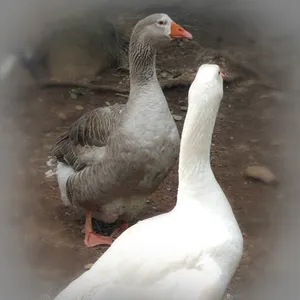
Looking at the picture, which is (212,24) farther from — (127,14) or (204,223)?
(204,223)

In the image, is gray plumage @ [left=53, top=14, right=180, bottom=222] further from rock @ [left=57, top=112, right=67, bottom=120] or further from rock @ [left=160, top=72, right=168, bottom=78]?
rock @ [left=160, top=72, right=168, bottom=78]

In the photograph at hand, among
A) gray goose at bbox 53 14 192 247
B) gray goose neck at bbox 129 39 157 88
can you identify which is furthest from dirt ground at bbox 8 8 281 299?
gray goose neck at bbox 129 39 157 88

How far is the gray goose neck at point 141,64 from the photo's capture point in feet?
16.3

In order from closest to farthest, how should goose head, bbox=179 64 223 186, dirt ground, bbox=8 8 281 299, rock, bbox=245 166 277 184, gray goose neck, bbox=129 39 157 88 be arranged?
goose head, bbox=179 64 223 186
gray goose neck, bbox=129 39 157 88
dirt ground, bbox=8 8 281 299
rock, bbox=245 166 277 184

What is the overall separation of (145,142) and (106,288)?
1510 millimetres

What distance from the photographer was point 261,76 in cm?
805

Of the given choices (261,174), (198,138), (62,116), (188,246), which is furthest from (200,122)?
(62,116)

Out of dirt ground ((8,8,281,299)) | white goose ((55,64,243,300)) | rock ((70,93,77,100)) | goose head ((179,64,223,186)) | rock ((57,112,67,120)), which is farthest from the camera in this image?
rock ((70,93,77,100))

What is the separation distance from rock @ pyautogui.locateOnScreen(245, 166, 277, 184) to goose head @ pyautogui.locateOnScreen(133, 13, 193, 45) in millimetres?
1640

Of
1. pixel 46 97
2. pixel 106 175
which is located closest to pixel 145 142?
pixel 106 175

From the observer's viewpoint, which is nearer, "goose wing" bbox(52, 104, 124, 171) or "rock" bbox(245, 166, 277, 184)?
"goose wing" bbox(52, 104, 124, 171)

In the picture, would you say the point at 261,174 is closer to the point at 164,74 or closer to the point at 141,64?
the point at 141,64

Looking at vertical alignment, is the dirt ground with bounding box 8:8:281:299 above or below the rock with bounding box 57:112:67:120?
above

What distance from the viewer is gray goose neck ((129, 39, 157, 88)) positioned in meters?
4.97
